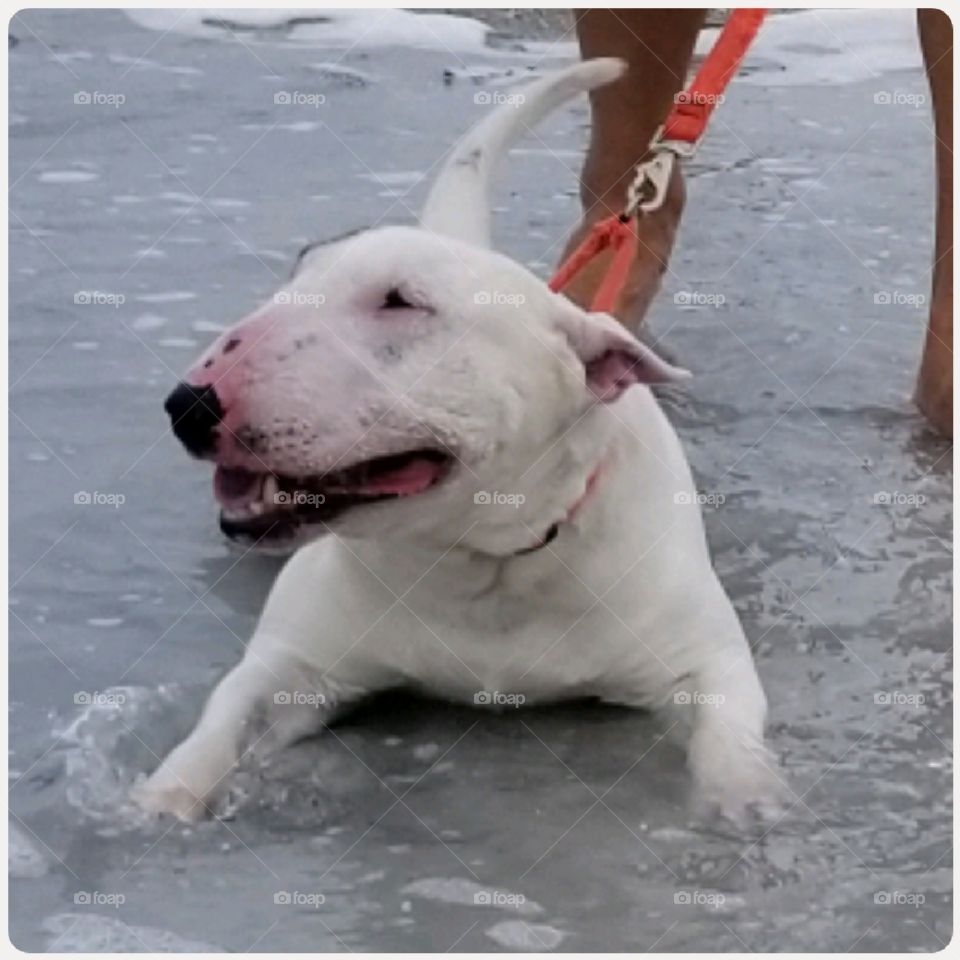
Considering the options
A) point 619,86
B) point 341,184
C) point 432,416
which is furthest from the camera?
point 341,184

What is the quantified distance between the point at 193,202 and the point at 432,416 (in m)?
2.23

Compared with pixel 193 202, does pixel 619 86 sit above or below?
above

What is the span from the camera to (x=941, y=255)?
3.34m

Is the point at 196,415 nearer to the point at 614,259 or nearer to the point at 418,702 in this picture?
the point at 418,702

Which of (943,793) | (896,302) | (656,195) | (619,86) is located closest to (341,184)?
(619,86)

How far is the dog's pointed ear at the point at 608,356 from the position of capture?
2.14m

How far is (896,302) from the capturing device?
387 cm

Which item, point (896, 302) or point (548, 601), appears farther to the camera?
point (896, 302)

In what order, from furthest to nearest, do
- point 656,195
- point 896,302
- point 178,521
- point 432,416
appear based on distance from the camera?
point 896,302
point 178,521
point 656,195
point 432,416

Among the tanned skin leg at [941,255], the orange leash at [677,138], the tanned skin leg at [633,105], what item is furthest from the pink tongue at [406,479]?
the tanned skin leg at [941,255]

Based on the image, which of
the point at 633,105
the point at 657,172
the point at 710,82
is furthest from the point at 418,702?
the point at 633,105

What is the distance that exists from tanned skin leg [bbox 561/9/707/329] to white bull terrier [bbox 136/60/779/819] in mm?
899

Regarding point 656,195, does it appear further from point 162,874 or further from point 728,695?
point 162,874

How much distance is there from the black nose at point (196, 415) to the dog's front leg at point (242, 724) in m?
0.46
